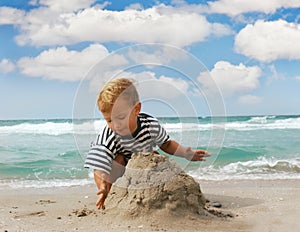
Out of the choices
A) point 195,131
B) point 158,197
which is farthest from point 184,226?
point 195,131

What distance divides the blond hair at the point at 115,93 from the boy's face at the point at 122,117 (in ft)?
0.12

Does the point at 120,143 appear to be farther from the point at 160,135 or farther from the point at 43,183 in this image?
the point at 43,183

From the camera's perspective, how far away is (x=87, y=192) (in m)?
5.99

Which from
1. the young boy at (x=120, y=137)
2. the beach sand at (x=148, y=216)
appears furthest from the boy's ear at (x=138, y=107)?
the beach sand at (x=148, y=216)

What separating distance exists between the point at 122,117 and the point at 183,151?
833 mm

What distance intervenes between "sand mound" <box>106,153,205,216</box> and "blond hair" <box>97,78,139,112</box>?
1.79ft

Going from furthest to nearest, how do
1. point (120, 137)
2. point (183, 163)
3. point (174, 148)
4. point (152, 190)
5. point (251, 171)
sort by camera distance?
point (251, 171) < point (183, 163) < point (174, 148) < point (120, 137) < point (152, 190)

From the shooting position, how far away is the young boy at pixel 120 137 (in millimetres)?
3689

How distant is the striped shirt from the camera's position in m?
3.94

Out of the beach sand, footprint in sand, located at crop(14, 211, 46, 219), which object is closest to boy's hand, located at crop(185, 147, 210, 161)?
the beach sand

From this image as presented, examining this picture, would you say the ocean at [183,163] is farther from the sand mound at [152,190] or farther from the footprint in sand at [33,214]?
the footprint in sand at [33,214]

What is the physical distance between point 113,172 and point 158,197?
0.55 metres

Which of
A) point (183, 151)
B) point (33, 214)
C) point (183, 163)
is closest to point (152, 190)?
Result: point (183, 151)

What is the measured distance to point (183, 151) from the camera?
4.26m
